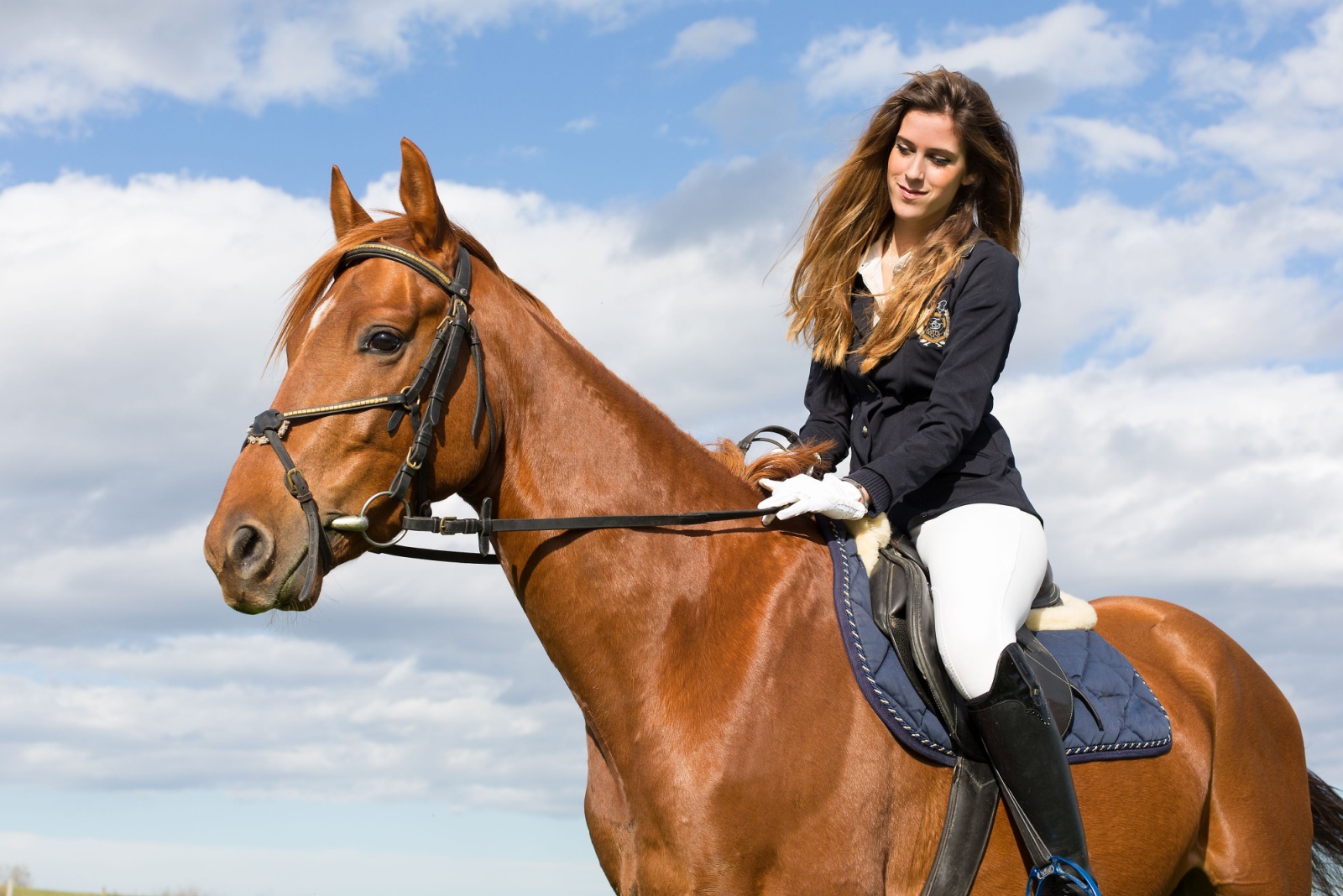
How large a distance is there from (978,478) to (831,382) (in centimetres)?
99

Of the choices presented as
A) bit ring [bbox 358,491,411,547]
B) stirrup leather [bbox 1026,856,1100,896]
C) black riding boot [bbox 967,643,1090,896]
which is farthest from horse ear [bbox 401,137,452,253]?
stirrup leather [bbox 1026,856,1100,896]

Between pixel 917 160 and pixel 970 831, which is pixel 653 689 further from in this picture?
pixel 917 160

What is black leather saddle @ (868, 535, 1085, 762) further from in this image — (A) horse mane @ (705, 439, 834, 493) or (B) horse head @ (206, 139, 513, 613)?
(B) horse head @ (206, 139, 513, 613)

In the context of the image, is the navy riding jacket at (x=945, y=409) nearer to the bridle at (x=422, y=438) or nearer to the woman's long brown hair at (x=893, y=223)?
the woman's long brown hair at (x=893, y=223)

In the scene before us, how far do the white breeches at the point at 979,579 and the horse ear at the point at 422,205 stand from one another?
2330 millimetres

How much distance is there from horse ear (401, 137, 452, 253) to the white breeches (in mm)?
2330

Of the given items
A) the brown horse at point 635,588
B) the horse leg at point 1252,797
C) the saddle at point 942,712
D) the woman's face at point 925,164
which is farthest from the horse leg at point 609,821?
the horse leg at point 1252,797

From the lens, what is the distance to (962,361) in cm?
485

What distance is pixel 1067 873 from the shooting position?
14.8 ft

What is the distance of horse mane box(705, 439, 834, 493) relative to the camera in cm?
509

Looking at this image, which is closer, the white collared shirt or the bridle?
the bridle

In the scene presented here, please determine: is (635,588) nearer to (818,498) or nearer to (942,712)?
(818,498)

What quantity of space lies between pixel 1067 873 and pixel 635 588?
198 cm

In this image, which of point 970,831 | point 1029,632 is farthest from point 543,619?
point 1029,632
